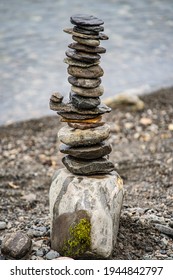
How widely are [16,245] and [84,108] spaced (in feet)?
4.21

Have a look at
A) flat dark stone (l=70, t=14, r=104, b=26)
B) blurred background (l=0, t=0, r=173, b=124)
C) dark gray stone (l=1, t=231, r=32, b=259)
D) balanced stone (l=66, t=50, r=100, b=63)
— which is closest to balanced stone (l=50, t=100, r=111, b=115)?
balanced stone (l=66, t=50, r=100, b=63)

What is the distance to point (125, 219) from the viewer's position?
610cm

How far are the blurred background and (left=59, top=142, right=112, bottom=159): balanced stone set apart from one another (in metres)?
4.78

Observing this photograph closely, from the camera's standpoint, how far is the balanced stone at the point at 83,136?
5.49m

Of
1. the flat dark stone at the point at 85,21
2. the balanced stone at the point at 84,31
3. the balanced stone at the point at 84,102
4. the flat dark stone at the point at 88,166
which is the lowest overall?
the flat dark stone at the point at 88,166

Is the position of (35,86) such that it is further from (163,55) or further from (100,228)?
(100,228)

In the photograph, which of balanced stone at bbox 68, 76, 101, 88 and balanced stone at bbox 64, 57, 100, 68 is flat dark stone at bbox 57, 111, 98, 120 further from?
balanced stone at bbox 64, 57, 100, 68

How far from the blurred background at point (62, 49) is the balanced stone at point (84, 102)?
483cm

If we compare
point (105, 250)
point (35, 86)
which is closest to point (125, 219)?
point (105, 250)

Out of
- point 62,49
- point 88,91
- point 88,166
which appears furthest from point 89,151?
point 62,49

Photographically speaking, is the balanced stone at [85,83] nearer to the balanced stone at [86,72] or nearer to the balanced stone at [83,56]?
the balanced stone at [86,72]

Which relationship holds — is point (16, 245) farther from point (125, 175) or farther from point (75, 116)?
point (125, 175)

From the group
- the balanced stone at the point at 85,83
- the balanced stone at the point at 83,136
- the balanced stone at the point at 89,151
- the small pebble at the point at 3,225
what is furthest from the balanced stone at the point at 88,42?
the small pebble at the point at 3,225

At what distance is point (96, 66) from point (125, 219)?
152 centimetres
